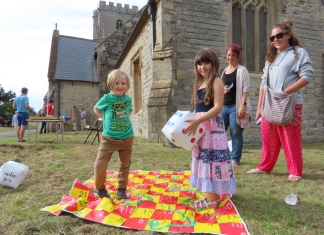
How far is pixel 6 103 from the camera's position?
1577 inches

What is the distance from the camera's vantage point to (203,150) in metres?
2.42

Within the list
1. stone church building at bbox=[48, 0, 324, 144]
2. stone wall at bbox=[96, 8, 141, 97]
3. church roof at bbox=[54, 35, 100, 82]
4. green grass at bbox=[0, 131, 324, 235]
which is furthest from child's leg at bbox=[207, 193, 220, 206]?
stone wall at bbox=[96, 8, 141, 97]

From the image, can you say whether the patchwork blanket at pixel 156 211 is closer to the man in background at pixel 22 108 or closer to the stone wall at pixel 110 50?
the man in background at pixel 22 108

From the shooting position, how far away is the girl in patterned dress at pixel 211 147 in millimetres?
2361

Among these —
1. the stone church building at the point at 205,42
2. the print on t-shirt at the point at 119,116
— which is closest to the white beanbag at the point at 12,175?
the print on t-shirt at the point at 119,116

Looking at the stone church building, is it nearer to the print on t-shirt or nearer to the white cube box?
the print on t-shirt

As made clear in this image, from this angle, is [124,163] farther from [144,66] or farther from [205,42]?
[144,66]

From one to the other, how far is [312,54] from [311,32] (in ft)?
2.67

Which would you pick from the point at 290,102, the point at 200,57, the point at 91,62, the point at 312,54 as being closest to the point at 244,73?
the point at 290,102

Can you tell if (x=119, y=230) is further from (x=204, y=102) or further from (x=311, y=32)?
(x=311, y=32)

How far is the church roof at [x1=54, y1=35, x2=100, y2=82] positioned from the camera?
20016 millimetres

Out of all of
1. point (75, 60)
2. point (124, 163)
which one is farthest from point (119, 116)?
point (75, 60)

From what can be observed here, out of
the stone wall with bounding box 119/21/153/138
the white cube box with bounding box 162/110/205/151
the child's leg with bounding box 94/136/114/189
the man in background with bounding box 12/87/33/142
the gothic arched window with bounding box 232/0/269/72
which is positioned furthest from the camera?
the stone wall with bounding box 119/21/153/138

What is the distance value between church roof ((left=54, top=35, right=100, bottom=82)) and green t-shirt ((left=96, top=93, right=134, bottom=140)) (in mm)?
18047
